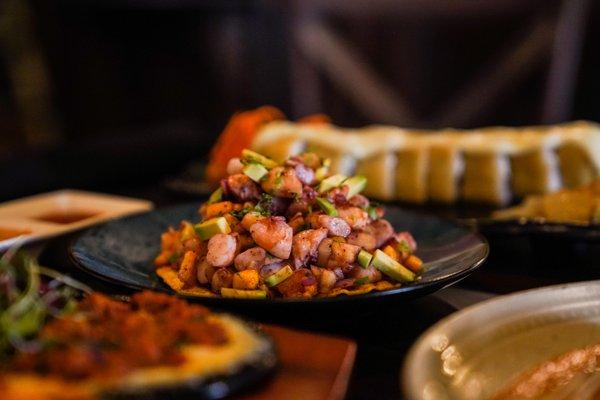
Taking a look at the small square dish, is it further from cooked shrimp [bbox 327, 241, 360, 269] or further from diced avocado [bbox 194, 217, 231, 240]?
cooked shrimp [bbox 327, 241, 360, 269]

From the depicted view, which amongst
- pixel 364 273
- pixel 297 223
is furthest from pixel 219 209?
pixel 364 273

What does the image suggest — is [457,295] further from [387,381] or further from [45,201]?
[45,201]

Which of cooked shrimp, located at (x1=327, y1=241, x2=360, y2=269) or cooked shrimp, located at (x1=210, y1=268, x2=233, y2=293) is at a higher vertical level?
cooked shrimp, located at (x1=327, y1=241, x2=360, y2=269)

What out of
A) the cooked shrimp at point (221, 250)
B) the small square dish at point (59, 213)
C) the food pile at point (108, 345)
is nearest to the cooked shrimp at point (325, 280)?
the cooked shrimp at point (221, 250)

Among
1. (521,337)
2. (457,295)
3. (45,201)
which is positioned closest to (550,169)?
(457,295)

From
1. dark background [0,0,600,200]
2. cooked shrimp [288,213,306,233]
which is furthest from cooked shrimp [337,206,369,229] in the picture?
dark background [0,0,600,200]

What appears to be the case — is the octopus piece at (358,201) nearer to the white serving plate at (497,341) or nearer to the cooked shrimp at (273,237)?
the cooked shrimp at (273,237)
